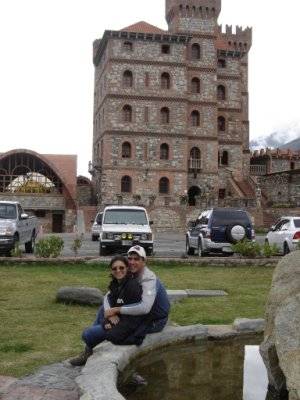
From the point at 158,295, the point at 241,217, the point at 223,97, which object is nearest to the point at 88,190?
the point at 223,97

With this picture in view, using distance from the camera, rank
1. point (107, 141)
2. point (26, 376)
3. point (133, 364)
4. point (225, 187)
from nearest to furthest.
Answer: point (26, 376)
point (133, 364)
point (107, 141)
point (225, 187)

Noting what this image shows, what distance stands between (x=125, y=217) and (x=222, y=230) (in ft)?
12.4

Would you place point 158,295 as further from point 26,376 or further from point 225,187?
point 225,187

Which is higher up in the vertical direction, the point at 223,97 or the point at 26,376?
the point at 223,97

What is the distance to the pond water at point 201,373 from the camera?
557cm

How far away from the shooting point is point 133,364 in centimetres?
627

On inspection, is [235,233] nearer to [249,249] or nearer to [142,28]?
[249,249]

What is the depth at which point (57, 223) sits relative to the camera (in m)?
52.2

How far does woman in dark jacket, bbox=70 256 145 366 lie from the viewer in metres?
6.25

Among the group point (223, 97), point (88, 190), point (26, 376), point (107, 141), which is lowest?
point (26, 376)

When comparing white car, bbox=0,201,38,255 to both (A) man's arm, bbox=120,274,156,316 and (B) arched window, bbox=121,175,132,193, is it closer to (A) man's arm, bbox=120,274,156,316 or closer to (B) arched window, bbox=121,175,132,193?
(A) man's arm, bbox=120,274,156,316

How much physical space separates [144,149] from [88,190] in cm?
949

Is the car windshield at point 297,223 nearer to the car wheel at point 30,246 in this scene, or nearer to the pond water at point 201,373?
the car wheel at point 30,246

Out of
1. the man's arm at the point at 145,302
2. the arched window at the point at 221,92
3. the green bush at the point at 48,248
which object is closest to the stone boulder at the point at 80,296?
the man's arm at the point at 145,302
